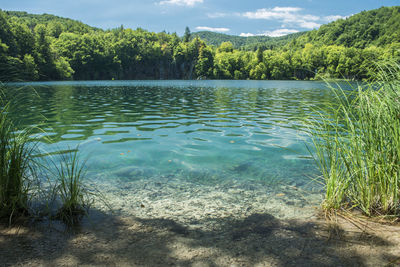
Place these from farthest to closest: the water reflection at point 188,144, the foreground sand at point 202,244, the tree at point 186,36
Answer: the tree at point 186,36 → the water reflection at point 188,144 → the foreground sand at point 202,244

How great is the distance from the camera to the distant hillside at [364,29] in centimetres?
12512

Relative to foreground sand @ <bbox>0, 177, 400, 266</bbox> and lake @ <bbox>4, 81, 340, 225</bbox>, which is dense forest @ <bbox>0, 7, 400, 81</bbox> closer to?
lake @ <bbox>4, 81, 340, 225</bbox>

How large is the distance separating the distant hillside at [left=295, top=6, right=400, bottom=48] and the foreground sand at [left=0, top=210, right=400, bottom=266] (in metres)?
134

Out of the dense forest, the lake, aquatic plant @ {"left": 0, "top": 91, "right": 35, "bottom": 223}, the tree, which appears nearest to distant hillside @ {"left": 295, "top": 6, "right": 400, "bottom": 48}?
the dense forest

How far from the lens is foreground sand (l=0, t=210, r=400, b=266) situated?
8.13ft

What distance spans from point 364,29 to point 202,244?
168230 mm

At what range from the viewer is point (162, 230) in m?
3.28

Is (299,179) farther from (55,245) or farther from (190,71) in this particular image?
(190,71)

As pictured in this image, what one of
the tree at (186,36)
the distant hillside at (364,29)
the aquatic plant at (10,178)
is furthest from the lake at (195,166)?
the tree at (186,36)

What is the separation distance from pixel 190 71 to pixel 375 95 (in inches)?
5611

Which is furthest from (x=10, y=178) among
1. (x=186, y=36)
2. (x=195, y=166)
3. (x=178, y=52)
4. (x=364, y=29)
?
(x=364, y=29)

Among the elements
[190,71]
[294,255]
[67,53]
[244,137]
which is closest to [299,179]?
[294,255]

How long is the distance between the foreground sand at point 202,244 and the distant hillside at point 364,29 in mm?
134129

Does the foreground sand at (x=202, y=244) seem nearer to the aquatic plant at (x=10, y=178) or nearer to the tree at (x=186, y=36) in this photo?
the aquatic plant at (x=10, y=178)
